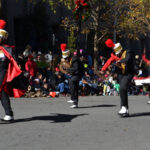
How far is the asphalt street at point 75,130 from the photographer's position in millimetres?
8250

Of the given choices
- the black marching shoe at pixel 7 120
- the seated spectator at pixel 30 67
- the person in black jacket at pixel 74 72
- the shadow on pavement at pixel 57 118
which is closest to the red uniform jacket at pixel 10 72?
the black marching shoe at pixel 7 120

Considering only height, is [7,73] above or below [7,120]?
above

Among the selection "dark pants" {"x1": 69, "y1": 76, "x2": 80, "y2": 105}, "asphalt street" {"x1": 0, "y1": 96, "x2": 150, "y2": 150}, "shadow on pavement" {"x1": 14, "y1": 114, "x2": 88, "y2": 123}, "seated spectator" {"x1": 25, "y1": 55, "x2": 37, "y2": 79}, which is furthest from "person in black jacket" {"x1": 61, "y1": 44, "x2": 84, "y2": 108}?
"seated spectator" {"x1": 25, "y1": 55, "x2": 37, "y2": 79}

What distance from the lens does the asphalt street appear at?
8250 millimetres

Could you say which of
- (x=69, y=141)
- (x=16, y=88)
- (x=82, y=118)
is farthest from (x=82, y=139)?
(x=82, y=118)

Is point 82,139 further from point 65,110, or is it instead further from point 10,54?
point 65,110

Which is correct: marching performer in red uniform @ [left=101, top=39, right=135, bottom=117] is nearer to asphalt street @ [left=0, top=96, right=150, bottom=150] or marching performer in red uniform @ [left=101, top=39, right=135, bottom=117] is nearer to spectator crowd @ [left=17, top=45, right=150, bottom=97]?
asphalt street @ [left=0, top=96, right=150, bottom=150]

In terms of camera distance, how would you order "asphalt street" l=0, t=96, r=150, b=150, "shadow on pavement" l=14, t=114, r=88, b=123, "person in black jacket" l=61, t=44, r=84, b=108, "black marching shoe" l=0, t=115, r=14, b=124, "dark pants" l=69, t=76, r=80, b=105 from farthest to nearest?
"dark pants" l=69, t=76, r=80, b=105
"person in black jacket" l=61, t=44, r=84, b=108
"shadow on pavement" l=14, t=114, r=88, b=123
"black marching shoe" l=0, t=115, r=14, b=124
"asphalt street" l=0, t=96, r=150, b=150

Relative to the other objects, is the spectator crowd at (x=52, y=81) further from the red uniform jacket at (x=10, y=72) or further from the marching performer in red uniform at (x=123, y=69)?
the red uniform jacket at (x=10, y=72)

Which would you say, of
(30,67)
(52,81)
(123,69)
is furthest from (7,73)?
(52,81)

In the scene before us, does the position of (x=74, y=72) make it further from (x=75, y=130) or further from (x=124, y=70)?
(x=75, y=130)

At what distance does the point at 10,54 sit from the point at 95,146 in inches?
124

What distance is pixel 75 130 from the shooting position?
9.87 meters

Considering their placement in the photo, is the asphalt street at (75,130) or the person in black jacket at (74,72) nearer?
A: the asphalt street at (75,130)
